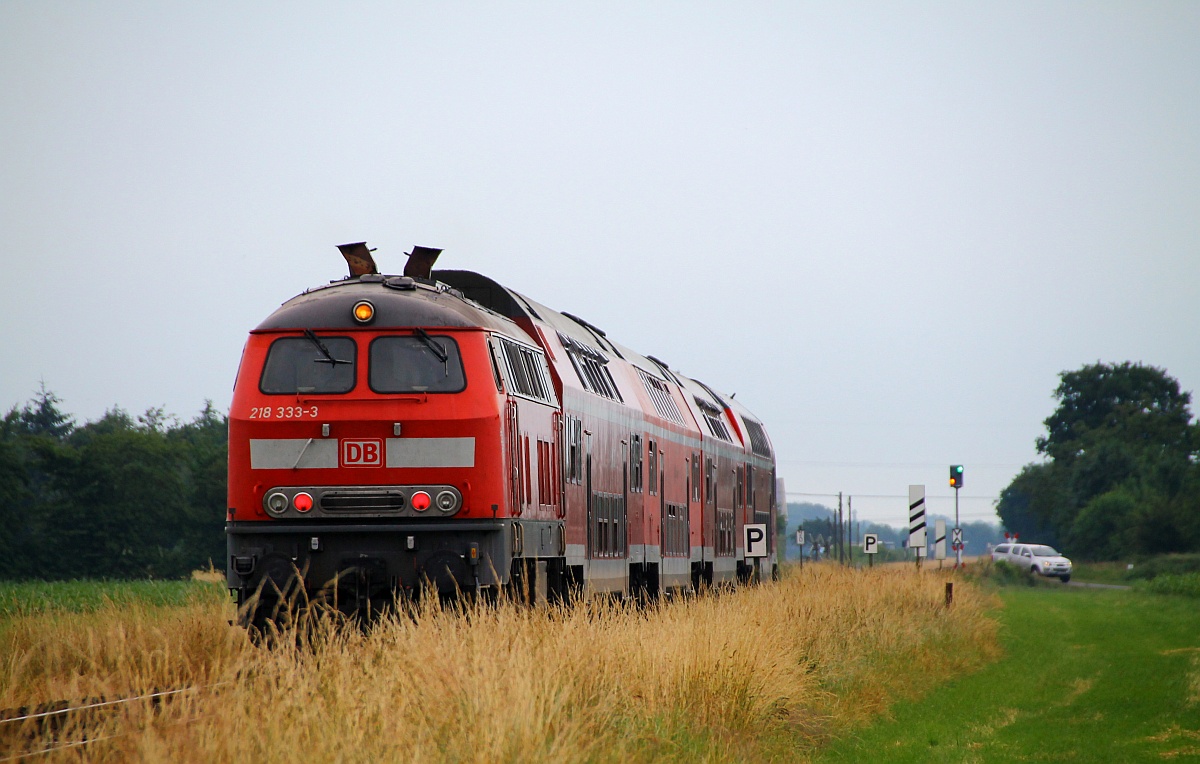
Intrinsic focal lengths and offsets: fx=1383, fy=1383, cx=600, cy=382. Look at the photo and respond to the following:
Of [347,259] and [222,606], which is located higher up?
[347,259]

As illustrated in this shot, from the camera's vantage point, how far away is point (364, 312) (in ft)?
41.5

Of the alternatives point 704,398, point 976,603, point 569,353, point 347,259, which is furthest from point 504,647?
point 976,603

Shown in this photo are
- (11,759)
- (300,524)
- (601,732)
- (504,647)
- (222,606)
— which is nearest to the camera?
(11,759)

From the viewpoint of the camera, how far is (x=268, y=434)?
12227 mm

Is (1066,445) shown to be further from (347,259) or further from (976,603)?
(347,259)

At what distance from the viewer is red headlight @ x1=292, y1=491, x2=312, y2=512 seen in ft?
39.5

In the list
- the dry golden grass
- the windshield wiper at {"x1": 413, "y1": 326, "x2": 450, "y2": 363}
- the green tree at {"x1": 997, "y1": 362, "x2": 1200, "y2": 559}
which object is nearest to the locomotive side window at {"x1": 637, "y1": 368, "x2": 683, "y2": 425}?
the dry golden grass

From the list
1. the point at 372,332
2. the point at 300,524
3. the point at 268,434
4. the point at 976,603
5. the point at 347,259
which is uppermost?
the point at 347,259

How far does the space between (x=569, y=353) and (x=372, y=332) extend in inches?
176

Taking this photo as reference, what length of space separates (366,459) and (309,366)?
1067mm

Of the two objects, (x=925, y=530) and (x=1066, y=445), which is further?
(x=1066, y=445)

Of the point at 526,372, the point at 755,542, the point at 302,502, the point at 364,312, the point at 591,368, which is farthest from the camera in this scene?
the point at 755,542

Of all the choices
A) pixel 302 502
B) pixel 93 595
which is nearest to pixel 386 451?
pixel 302 502

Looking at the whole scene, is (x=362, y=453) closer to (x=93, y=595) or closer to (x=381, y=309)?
(x=381, y=309)
